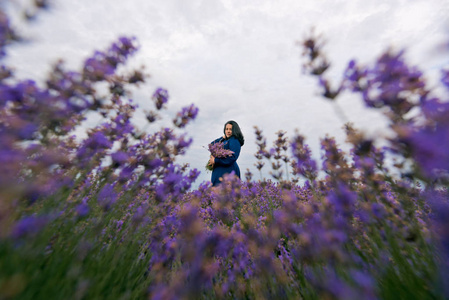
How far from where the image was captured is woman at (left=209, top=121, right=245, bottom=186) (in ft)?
17.5

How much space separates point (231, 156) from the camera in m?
5.32

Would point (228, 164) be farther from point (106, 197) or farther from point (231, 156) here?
point (106, 197)

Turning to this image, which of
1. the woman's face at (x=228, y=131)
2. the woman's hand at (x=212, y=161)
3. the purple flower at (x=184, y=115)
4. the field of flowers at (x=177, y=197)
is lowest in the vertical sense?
the field of flowers at (x=177, y=197)

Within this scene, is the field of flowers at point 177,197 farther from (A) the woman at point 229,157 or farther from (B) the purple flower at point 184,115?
(A) the woman at point 229,157

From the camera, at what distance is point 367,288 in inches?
29.9

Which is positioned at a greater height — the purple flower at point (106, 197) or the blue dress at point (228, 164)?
the blue dress at point (228, 164)

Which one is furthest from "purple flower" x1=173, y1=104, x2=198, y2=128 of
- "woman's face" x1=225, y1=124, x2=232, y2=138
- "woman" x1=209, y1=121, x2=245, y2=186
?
"woman's face" x1=225, y1=124, x2=232, y2=138

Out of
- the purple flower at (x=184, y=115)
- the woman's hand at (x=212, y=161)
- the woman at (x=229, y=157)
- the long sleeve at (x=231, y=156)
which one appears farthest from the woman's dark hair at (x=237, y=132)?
the purple flower at (x=184, y=115)

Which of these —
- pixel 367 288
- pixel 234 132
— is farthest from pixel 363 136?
pixel 234 132

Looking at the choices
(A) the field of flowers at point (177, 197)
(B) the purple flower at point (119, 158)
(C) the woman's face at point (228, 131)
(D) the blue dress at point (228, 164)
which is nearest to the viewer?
(A) the field of flowers at point (177, 197)

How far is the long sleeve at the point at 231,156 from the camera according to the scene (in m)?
5.24

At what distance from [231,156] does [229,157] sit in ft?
0.23

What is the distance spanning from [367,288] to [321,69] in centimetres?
158

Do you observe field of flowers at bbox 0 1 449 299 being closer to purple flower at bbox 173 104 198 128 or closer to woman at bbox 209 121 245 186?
purple flower at bbox 173 104 198 128
